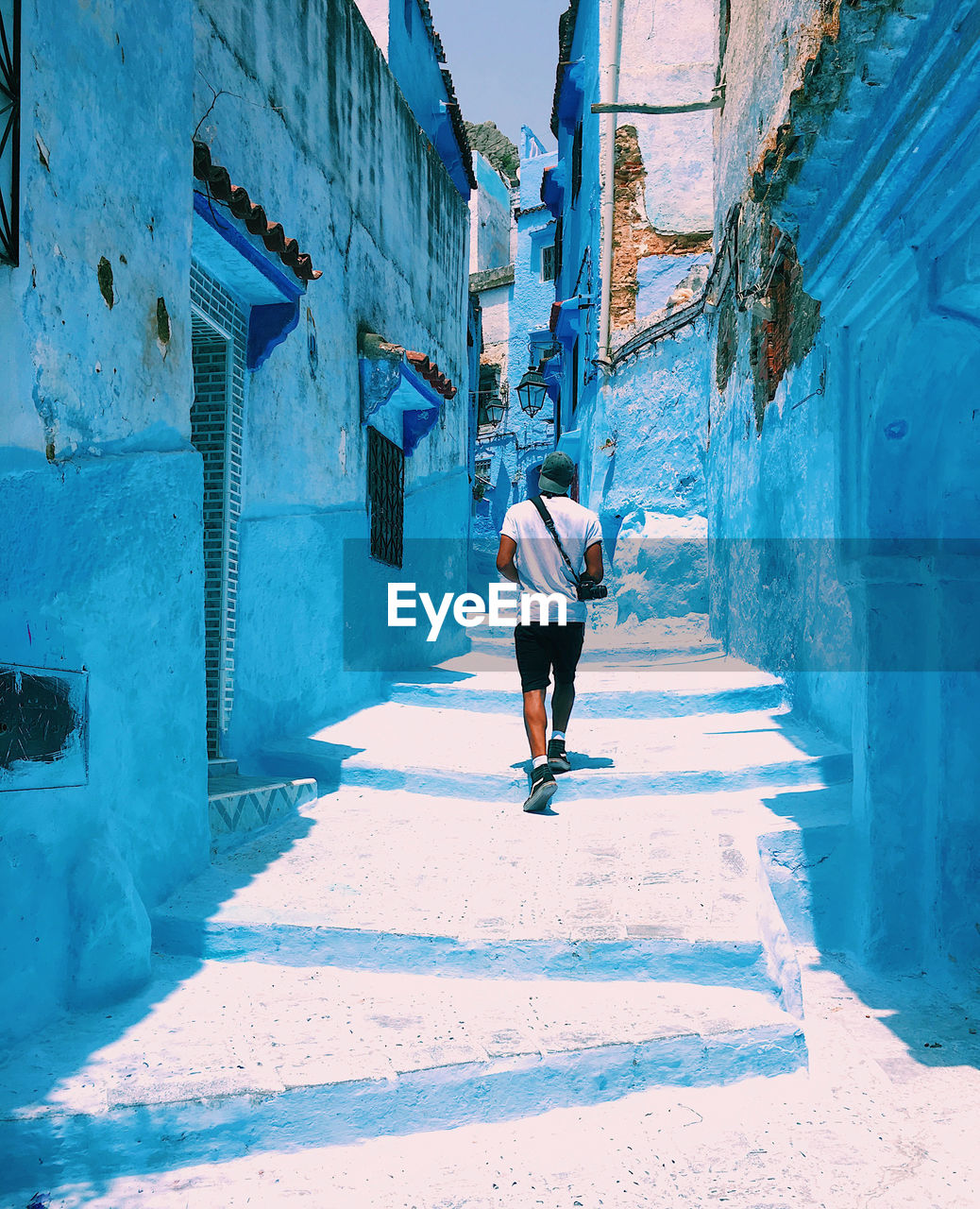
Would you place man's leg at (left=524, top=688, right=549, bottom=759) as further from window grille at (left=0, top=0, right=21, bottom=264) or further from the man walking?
window grille at (left=0, top=0, right=21, bottom=264)

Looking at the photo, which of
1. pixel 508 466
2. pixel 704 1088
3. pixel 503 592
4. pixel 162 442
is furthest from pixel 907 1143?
pixel 508 466

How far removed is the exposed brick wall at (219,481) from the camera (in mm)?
5188

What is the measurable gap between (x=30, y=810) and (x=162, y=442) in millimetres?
1483

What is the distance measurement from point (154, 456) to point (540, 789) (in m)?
2.42

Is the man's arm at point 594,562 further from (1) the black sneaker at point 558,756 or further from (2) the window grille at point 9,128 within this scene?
(2) the window grille at point 9,128

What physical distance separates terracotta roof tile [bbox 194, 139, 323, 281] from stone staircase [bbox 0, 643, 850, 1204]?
262 centimetres

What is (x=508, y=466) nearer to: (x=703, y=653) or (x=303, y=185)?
(x=703, y=653)

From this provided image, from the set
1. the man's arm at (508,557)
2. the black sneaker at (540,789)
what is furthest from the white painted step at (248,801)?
the man's arm at (508,557)

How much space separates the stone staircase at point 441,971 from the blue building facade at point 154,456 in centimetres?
32

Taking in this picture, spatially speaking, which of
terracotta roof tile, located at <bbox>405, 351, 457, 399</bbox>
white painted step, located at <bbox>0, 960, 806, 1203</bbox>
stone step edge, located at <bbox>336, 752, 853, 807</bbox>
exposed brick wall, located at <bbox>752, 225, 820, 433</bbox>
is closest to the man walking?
stone step edge, located at <bbox>336, 752, 853, 807</bbox>

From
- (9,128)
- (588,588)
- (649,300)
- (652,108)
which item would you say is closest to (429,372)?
(588,588)

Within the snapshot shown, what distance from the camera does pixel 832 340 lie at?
14.1 feet

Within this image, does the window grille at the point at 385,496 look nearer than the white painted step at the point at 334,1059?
No

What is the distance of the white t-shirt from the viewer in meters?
5.20
